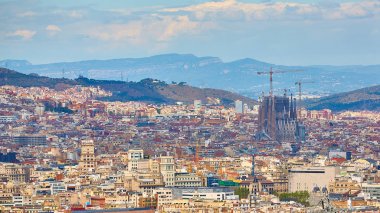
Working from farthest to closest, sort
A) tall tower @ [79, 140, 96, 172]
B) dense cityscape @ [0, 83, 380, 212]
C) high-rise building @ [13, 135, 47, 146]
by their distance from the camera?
high-rise building @ [13, 135, 47, 146] → tall tower @ [79, 140, 96, 172] → dense cityscape @ [0, 83, 380, 212]

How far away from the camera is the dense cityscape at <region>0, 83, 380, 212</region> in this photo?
70688mm

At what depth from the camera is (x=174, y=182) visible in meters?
80.0

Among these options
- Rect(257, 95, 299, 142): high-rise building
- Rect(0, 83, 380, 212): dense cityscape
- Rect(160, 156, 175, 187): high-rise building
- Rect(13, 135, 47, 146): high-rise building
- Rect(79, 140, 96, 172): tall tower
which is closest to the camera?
Rect(0, 83, 380, 212): dense cityscape

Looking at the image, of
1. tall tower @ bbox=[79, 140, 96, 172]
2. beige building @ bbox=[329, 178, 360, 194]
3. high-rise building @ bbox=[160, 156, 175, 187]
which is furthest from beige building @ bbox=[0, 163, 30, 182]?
beige building @ bbox=[329, 178, 360, 194]

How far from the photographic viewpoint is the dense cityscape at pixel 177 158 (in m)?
70.7

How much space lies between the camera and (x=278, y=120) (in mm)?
147125

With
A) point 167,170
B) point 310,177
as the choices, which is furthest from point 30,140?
point 310,177

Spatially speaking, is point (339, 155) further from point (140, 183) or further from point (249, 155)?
point (140, 183)

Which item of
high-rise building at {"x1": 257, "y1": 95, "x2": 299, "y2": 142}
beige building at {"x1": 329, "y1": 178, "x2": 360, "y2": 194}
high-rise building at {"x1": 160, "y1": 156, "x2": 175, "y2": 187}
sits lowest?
beige building at {"x1": 329, "y1": 178, "x2": 360, "y2": 194}

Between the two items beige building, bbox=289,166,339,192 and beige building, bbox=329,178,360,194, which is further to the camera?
beige building, bbox=289,166,339,192

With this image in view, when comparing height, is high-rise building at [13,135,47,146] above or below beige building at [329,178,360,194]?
above

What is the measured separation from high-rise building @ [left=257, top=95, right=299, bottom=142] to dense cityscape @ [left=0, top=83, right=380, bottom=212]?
0.15m

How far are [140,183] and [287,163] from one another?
19.3 m

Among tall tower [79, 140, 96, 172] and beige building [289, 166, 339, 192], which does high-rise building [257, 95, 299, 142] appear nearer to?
tall tower [79, 140, 96, 172]
